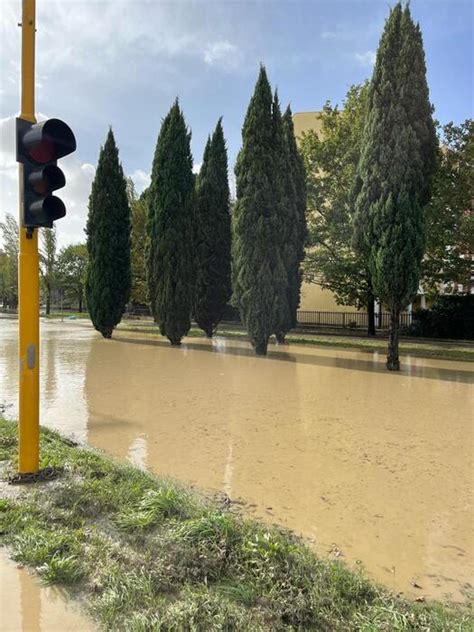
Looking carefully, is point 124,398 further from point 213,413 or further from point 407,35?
point 407,35

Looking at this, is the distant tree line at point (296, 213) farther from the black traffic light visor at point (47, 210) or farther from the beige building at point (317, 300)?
the black traffic light visor at point (47, 210)

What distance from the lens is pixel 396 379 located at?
974cm

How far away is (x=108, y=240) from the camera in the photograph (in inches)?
745

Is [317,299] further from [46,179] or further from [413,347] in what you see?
[46,179]

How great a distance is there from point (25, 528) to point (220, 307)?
1577 centimetres

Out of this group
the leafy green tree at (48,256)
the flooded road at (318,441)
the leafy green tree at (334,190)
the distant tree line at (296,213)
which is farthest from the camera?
the leafy green tree at (48,256)

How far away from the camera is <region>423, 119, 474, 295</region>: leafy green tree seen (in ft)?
46.7

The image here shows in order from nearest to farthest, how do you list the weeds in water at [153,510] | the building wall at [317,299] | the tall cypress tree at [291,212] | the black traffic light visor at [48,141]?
1. the weeds in water at [153,510]
2. the black traffic light visor at [48,141]
3. the tall cypress tree at [291,212]
4. the building wall at [317,299]

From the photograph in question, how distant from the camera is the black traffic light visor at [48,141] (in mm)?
3492

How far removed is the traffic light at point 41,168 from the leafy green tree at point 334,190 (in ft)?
48.8

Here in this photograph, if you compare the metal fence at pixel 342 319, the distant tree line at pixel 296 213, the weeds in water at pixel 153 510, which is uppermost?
the distant tree line at pixel 296 213

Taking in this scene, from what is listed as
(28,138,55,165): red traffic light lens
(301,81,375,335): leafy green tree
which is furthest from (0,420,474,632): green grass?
(301,81,375,335): leafy green tree

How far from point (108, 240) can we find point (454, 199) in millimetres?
13441

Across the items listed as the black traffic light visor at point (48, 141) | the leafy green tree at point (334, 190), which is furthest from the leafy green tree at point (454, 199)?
the black traffic light visor at point (48, 141)
